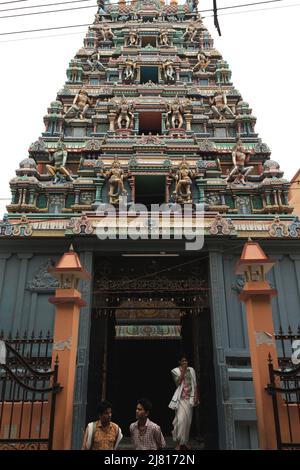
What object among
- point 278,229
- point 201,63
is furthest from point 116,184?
point 201,63

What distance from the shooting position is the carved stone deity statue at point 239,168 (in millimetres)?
13345

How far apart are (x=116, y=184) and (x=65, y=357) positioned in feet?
21.7

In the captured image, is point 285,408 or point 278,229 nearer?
point 285,408

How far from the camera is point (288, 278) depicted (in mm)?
10859

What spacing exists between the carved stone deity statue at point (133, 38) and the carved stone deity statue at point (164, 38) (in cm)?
120

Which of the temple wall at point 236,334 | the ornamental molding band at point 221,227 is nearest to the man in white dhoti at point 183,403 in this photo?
the temple wall at point 236,334

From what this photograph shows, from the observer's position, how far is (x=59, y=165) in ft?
44.2

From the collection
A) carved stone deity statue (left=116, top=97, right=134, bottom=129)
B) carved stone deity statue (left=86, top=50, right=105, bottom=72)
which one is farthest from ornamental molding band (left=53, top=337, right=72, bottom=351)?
carved stone deity statue (left=86, top=50, right=105, bottom=72)

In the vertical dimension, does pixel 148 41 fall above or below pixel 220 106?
above

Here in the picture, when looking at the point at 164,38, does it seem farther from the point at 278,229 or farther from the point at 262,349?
the point at 262,349

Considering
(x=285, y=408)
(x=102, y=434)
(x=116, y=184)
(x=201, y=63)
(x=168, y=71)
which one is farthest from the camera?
(x=201, y=63)

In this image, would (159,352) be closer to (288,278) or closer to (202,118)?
(288,278)

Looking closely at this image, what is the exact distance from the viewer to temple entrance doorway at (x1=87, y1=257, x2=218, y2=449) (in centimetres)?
1042

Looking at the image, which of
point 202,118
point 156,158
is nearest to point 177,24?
point 202,118
